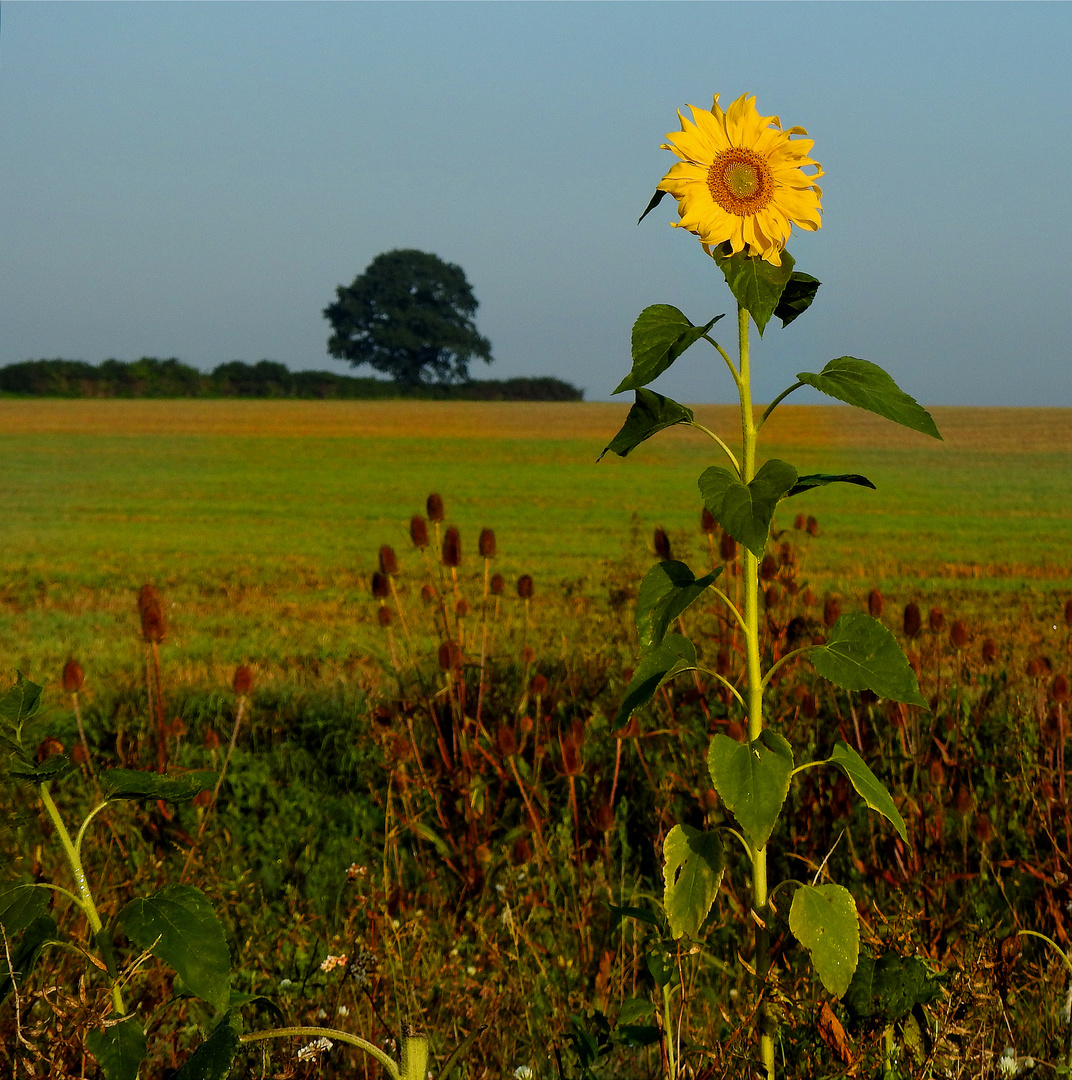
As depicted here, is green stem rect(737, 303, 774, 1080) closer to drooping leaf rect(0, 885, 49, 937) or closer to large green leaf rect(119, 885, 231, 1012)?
large green leaf rect(119, 885, 231, 1012)

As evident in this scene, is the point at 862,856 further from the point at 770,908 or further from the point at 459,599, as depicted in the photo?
the point at 770,908

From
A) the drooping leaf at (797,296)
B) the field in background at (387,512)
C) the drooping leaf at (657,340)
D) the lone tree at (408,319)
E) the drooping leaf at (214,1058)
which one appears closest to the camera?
the drooping leaf at (214,1058)

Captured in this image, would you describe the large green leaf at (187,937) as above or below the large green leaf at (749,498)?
below

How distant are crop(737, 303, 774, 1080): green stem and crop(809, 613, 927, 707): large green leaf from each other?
3.7 inches

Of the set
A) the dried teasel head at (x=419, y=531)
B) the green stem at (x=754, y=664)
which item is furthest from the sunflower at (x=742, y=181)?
the dried teasel head at (x=419, y=531)

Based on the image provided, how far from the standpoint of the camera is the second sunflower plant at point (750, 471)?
1534mm

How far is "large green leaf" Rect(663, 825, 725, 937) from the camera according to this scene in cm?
160

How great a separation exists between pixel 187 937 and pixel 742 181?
4.15 ft

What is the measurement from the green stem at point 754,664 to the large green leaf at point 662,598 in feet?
0.24

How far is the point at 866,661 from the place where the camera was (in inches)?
63.8

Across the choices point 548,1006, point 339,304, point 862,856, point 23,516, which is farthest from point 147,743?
point 339,304

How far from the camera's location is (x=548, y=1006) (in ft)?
8.70

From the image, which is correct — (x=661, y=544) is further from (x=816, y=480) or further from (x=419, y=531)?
(x=816, y=480)

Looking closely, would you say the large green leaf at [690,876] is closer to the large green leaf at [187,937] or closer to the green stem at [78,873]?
the large green leaf at [187,937]
